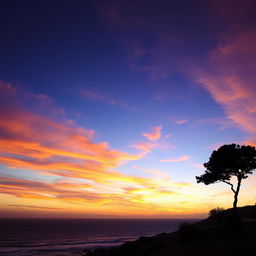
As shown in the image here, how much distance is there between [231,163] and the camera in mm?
32250

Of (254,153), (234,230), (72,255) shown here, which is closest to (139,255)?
(234,230)

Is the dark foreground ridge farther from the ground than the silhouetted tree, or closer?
closer

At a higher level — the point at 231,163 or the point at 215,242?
the point at 231,163

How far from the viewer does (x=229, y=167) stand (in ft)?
107

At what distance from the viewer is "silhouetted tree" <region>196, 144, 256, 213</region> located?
106ft

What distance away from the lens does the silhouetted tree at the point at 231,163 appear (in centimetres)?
3222

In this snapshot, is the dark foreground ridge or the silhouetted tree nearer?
the dark foreground ridge

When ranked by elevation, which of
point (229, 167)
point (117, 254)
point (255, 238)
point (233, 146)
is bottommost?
point (117, 254)

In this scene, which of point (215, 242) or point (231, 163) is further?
point (231, 163)

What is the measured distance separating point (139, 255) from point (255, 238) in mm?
9490

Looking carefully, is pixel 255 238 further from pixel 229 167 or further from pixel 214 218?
pixel 214 218

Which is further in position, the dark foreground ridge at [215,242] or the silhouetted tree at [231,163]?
the silhouetted tree at [231,163]

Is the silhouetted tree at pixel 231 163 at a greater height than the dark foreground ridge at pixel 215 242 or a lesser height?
greater

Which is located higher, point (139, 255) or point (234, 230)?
point (234, 230)
